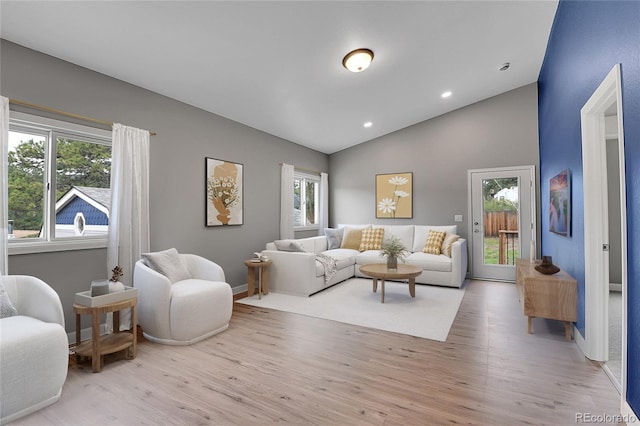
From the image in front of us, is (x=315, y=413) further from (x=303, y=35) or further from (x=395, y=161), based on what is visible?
(x=395, y=161)

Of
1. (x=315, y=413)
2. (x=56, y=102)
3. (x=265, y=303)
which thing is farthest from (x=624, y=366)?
(x=56, y=102)

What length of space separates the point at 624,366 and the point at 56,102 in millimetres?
4754

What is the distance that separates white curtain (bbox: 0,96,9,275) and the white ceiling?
62 cm

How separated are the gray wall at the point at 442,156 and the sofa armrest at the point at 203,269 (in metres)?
4.05

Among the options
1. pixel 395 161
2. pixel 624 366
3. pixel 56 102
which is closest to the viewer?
pixel 624 366

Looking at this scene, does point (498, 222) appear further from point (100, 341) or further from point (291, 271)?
point (100, 341)

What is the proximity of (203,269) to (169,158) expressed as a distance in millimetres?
1444

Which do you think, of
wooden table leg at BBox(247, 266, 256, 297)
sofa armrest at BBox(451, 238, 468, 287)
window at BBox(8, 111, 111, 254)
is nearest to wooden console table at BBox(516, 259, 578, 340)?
sofa armrest at BBox(451, 238, 468, 287)

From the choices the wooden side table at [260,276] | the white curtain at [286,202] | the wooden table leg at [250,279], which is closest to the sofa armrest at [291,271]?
the wooden side table at [260,276]

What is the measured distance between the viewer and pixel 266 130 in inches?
213

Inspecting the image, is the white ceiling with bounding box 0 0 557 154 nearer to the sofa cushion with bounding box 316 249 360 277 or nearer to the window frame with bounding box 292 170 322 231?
the window frame with bounding box 292 170 322 231

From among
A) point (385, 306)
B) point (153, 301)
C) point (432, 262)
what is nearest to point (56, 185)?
point (153, 301)

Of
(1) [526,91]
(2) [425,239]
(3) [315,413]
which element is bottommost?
(3) [315,413]

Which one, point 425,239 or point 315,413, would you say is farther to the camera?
point 425,239
